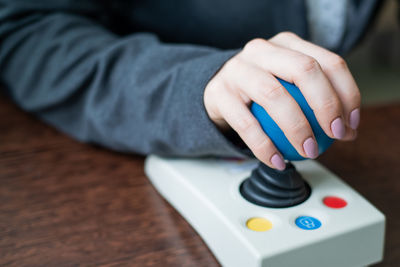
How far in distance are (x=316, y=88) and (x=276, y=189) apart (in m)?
0.11

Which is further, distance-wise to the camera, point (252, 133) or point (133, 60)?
point (133, 60)

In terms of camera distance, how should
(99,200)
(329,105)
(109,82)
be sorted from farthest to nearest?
(109,82) → (99,200) → (329,105)

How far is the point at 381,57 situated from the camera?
284 centimetres

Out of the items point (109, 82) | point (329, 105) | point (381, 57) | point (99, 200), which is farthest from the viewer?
point (381, 57)

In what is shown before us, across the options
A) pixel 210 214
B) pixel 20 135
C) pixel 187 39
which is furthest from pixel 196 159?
pixel 187 39

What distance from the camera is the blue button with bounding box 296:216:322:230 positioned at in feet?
1.29

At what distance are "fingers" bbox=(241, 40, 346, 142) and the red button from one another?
0.28 feet

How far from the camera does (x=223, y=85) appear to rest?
0.43 metres

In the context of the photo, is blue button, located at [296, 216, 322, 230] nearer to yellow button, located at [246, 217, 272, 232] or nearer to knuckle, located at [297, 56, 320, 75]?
yellow button, located at [246, 217, 272, 232]

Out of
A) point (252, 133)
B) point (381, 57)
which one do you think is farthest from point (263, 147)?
point (381, 57)

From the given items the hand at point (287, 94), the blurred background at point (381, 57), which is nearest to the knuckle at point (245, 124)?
the hand at point (287, 94)

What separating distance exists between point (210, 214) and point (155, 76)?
7.8 inches

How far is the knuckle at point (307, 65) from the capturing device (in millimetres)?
371

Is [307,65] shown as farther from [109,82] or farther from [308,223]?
[109,82]
